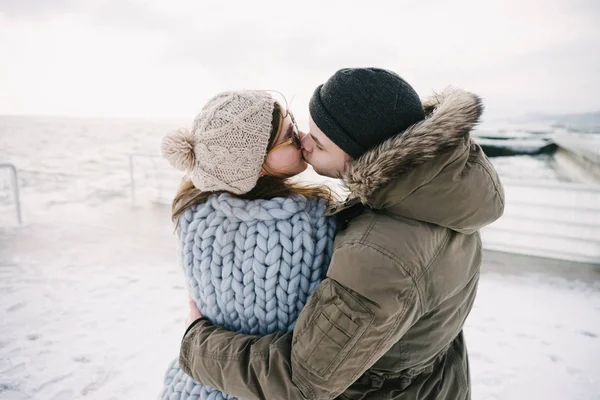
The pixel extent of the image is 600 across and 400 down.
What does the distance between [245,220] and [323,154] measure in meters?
0.28

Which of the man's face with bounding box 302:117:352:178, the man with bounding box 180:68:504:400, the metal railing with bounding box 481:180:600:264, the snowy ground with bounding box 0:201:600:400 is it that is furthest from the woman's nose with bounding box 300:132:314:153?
the metal railing with bounding box 481:180:600:264

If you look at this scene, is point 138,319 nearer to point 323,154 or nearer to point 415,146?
point 323,154

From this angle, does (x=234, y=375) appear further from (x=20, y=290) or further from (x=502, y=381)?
(x=20, y=290)

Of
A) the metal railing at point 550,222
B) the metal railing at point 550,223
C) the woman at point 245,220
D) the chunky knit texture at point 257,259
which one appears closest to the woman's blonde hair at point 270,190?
the woman at point 245,220

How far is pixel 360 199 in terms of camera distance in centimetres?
83

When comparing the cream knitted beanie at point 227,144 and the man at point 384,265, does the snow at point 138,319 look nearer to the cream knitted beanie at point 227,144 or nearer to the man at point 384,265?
the cream knitted beanie at point 227,144

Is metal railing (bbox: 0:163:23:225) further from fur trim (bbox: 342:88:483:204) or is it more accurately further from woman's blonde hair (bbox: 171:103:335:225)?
fur trim (bbox: 342:88:483:204)

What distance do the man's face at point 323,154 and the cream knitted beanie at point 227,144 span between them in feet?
0.40

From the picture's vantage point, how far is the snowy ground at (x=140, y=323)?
7.83 ft

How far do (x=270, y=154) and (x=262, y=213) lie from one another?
9.5 inches

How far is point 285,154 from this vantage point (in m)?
1.11

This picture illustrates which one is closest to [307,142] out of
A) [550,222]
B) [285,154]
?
[285,154]

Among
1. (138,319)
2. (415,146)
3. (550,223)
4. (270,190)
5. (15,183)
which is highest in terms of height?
(415,146)

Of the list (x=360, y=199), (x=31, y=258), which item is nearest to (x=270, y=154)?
(x=360, y=199)
